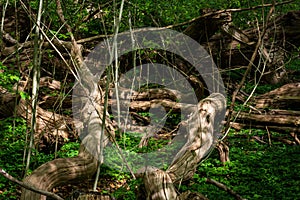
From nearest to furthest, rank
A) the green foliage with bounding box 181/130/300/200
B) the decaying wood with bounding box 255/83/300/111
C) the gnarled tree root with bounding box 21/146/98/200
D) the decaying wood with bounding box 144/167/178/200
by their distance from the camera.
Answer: the decaying wood with bounding box 144/167/178/200 < the gnarled tree root with bounding box 21/146/98/200 < the green foliage with bounding box 181/130/300/200 < the decaying wood with bounding box 255/83/300/111

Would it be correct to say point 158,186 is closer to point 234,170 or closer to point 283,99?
point 234,170

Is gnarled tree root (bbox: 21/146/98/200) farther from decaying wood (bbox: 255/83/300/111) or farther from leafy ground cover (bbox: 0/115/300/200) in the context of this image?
decaying wood (bbox: 255/83/300/111)

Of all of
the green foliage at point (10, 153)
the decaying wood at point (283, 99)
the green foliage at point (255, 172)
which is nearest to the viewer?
the green foliage at point (10, 153)

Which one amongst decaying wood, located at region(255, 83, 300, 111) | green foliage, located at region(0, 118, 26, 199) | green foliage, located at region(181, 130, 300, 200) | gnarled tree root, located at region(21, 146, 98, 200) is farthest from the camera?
decaying wood, located at region(255, 83, 300, 111)

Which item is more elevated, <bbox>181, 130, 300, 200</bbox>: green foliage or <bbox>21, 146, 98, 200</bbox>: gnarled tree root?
<bbox>21, 146, 98, 200</bbox>: gnarled tree root

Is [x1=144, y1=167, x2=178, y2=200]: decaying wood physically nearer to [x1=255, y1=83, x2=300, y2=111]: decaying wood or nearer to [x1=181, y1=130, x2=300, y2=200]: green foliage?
[x1=181, y1=130, x2=300, y2=200]: green foliage

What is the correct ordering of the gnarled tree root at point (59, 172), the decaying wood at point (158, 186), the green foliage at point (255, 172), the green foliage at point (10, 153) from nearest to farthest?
the decaying wood at point (158, 186), the gnarled tree root at point (59, 172), the green foliage at point (10, 153), the green foliage at point (255, 172)

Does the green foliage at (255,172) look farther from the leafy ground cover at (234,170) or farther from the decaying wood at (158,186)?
the decaying wood at (158,186)

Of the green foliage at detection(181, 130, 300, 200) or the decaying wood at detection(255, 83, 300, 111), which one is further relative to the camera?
the decaying wood at detection(255, 83, 300, 111)

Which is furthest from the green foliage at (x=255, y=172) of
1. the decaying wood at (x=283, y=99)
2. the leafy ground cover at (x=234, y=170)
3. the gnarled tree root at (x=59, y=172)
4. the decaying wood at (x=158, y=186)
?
the decaying wood at (x=283, y=99)

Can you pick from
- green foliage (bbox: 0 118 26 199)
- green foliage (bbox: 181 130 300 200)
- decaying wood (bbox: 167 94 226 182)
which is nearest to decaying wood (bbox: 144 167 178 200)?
decaying wood (bbox: 167 94 226 182)

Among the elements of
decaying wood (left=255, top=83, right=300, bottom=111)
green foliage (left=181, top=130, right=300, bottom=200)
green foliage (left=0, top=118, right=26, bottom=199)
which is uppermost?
decaying wood (left=255, top=83, right=300, bottom=111)

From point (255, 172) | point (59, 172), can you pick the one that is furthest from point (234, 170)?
point (59, 172)

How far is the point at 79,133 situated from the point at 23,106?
1.06 metres
